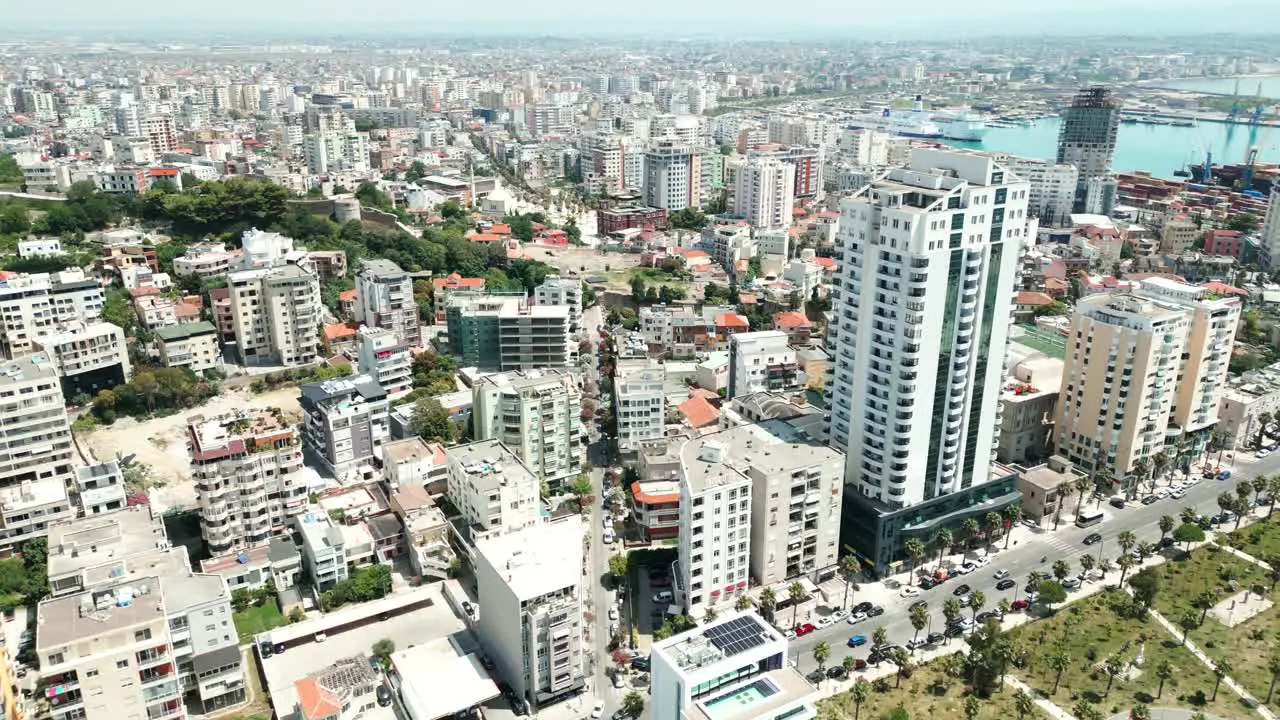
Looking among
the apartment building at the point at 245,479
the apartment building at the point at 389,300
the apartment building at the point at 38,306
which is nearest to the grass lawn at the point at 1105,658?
the apartment building at the point at 245,479

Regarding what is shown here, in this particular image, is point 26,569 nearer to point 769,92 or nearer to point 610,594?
point 610,594

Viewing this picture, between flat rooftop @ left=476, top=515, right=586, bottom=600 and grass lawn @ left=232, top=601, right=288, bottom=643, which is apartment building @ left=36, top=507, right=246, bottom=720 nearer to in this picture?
grass lawn @ left=232, top=601, right=288, bottom=643

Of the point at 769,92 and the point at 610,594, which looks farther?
the point at 769,92

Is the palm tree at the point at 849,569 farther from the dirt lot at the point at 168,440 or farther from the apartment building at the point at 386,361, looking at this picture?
the dirt lot at the point at 168,440

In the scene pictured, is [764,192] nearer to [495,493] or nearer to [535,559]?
[495,493]

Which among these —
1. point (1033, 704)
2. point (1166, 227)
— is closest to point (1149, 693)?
point (1033, 704)

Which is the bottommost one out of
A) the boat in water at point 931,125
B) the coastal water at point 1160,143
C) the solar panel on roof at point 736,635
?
the solar panel on roof at point 736,635

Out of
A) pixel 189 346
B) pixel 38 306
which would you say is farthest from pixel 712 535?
pixel 38 306

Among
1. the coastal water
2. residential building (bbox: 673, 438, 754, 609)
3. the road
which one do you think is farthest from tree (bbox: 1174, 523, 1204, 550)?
the coastal water
